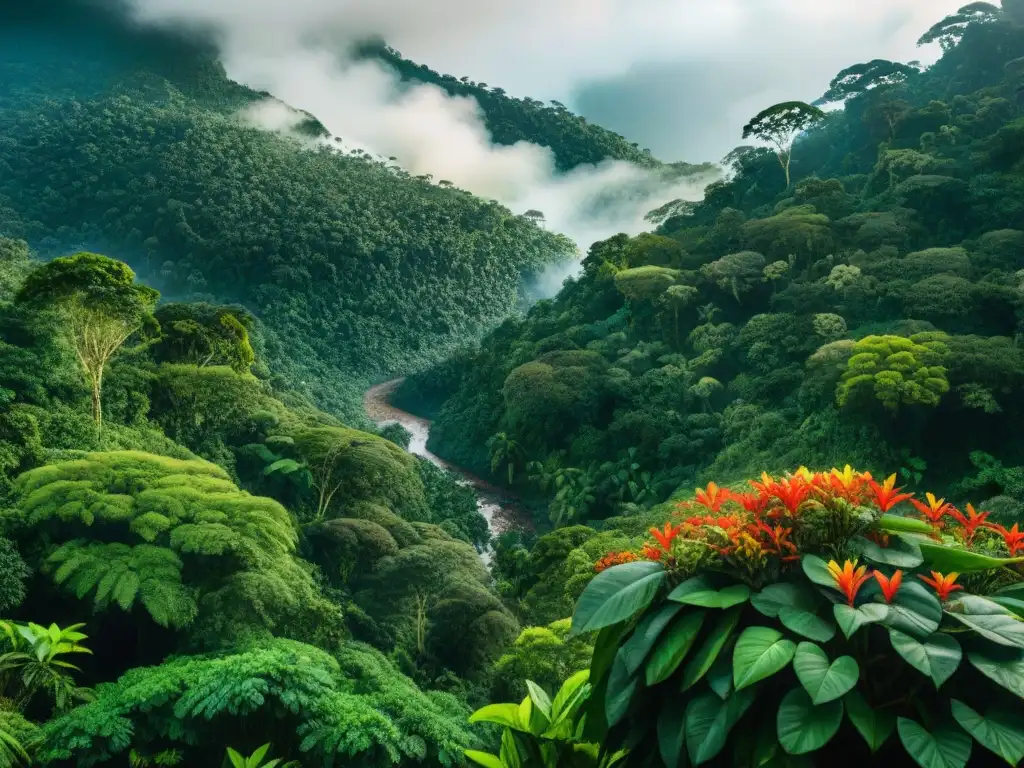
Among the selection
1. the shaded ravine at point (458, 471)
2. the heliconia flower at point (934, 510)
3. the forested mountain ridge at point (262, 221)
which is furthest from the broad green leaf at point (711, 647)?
the forested mountain ridge at point (262, 221)

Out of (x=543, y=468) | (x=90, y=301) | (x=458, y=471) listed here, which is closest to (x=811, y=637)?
(x=90, y=301)

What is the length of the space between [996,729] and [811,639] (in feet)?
1.79

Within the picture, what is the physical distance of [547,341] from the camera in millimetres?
28219

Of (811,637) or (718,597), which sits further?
(718,597)

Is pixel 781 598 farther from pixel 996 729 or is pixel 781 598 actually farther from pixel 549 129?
pixel 549 129

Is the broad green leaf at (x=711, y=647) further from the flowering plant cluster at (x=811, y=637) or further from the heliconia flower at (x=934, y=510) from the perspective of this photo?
the heliconia flower at (x=934, y=510)

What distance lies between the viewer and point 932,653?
2.39 metres

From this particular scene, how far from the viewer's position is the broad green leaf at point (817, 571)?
103 inches

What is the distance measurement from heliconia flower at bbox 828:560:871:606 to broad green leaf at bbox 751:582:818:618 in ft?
0.40

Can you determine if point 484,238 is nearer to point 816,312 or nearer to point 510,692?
point 816,312

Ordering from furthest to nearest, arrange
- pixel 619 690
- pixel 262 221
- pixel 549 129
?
1. pixel 549 129
2. pixel 262 221
3. pixel 619 690

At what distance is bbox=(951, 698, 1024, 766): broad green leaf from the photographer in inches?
88.9

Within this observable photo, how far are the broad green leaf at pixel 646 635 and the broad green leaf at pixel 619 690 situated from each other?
0.04m

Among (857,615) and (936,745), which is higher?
(857,615)
